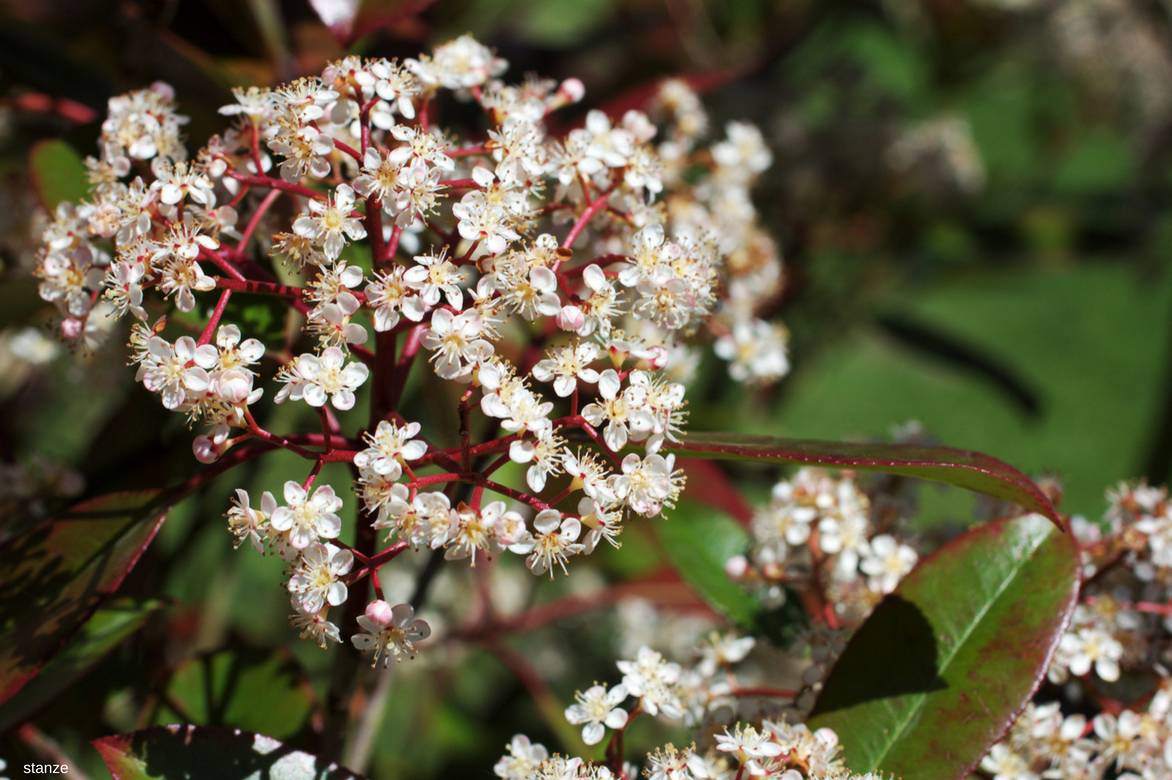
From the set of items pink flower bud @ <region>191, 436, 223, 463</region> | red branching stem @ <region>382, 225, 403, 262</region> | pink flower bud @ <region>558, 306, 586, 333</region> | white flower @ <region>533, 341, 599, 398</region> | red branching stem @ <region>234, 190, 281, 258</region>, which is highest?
red branching stem @ <region>234, 190, 281, 258</region>

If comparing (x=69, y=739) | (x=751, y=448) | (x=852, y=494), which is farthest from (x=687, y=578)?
(x=69, y=739)

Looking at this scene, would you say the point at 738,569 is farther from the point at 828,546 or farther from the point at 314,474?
the point at 314,474

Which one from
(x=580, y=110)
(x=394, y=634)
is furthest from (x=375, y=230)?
(x=580, y=110)

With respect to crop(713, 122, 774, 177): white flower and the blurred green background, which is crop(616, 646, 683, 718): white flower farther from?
crop(713, 122, 774, 177): white flower

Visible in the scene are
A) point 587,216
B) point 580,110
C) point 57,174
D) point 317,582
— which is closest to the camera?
point 317,582

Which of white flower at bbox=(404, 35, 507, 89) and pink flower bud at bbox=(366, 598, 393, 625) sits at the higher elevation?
white flower at bbox=(404, 35, 507, 89)

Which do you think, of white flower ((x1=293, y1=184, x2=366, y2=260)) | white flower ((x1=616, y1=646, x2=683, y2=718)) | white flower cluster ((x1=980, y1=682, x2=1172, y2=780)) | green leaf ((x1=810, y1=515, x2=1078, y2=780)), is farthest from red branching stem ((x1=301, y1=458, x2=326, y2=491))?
white flower cluster ((x1=980, y1=682, x2=1172, y2=780))

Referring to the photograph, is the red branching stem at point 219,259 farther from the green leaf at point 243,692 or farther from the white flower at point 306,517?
the green leaf at point 243,692
